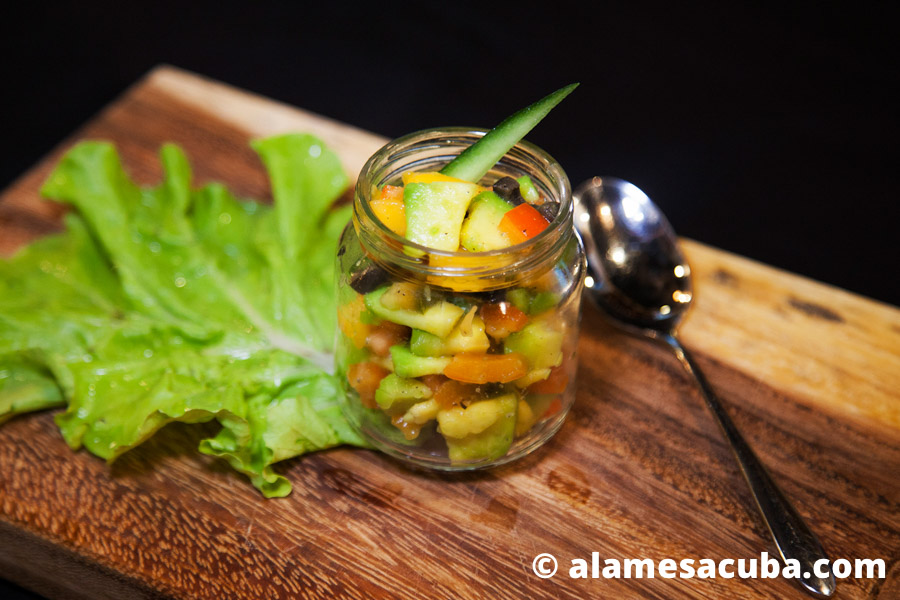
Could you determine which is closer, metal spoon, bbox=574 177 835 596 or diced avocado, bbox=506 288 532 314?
diced avocado, bbox=506 288 532 314

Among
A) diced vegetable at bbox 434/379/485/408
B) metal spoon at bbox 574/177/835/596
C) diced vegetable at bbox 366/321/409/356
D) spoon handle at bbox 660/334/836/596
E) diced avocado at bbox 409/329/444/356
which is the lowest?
spoon handle at bbox 660/334/836/596

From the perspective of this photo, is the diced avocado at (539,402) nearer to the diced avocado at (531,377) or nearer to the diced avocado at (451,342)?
the diced avocado at (531,377)

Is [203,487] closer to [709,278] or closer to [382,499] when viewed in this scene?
[382,499]

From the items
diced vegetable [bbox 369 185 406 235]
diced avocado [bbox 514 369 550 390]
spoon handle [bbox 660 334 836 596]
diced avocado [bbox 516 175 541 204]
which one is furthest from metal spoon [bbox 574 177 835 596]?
diced vegetable [bbox 369 185 406 235]

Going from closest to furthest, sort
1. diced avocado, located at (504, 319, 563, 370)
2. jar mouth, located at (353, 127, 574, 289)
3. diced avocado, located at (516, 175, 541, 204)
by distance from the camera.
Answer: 1. jar mouth, located at (353, 127, 574, 289)
2. diced avocado, located at (504, 319, 563, 370)
3. diced avocado, located at (516, 175, 541, 204)

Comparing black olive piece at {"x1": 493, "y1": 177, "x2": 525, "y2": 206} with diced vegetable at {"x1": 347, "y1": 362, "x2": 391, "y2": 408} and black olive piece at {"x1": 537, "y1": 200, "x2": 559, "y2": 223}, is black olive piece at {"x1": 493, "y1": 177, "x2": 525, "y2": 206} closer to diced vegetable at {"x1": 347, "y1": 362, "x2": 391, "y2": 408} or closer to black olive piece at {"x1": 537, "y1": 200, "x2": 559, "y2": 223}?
black olive piece at {"x1": 537, "y1": 200, "x2": 559, "y2": 223}

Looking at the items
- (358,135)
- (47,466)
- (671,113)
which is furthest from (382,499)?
(671,113)

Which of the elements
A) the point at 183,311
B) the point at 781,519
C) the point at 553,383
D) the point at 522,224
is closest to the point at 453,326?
the point at 522,224
